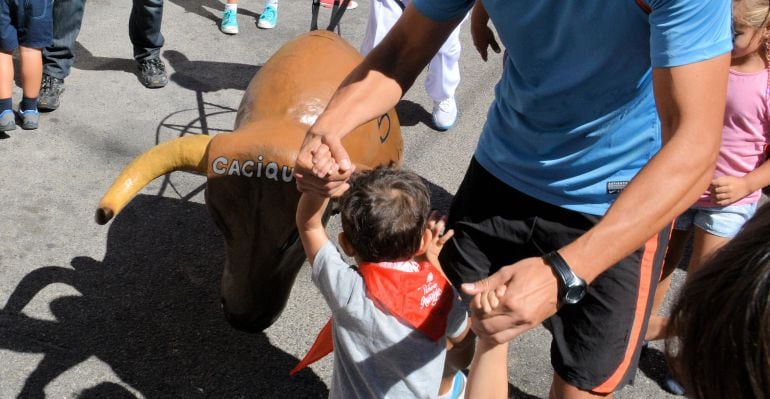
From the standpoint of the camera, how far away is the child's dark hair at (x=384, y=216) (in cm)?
241

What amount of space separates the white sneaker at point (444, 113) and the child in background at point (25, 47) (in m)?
2.64

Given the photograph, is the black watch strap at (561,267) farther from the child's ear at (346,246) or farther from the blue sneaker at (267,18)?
the blue sneaker at (267,18)

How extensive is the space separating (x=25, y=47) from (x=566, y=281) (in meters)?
4.75

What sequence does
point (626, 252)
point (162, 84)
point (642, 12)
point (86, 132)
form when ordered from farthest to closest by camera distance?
1. point (162, 84)
2. point (86, 132)
3. point (642, 12)
4. point (626, 252)

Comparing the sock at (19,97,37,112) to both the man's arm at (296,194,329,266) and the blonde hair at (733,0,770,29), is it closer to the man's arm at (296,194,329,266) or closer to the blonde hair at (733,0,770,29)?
the man's arm at (296,194,329,266)

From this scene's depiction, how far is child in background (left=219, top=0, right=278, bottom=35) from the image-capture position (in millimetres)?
7492

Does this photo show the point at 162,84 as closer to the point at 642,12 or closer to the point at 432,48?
the point at 432,48

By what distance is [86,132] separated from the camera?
570cm

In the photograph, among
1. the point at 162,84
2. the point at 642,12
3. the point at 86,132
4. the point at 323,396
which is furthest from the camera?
the point at 162,84

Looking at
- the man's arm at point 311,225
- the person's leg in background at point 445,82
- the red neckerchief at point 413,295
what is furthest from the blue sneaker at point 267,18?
the red neckerchief at point 413,295

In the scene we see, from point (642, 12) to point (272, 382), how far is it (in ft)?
7.83

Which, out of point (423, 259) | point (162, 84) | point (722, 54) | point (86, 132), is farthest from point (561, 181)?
point (162, 84)

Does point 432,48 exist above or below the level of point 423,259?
above

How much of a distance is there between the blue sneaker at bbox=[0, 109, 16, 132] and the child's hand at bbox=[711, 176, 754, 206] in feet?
13.9
